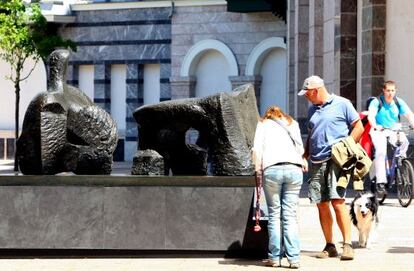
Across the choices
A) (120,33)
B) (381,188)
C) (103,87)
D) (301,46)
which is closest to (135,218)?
(381,188)

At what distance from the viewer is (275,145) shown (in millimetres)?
13984

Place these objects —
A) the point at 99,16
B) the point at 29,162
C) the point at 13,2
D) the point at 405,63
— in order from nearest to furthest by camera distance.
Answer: the point at 29,162, the point at 405,63, the point at 13,2, the point at 99,16

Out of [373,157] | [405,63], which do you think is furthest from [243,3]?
[373,157]

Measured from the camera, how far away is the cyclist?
65.8ft

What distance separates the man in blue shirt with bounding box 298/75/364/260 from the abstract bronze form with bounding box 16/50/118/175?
2.14 metres

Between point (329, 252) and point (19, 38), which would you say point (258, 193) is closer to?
point (329, 252)

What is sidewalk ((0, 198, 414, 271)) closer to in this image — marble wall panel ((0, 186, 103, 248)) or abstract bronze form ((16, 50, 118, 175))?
marble wall panel ((0, 186, 103, 248))

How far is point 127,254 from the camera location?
583 inches

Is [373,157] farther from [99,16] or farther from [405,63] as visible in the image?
[99,16]

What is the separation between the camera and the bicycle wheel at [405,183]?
21281 mm

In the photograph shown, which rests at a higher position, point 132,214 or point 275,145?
point 275,145

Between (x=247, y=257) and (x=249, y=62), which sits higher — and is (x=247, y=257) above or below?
below

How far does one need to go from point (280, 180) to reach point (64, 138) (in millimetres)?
2571

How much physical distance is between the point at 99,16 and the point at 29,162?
110 feet
